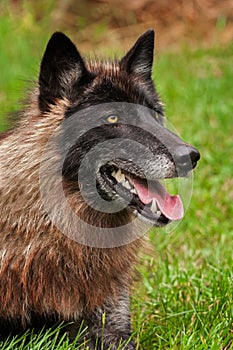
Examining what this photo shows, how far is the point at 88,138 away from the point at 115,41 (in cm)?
735

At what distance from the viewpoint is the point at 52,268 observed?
3869 millimetres

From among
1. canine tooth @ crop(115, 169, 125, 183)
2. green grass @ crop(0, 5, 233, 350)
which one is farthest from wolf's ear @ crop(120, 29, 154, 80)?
green grass @ crop(0, 5, 233, 350)

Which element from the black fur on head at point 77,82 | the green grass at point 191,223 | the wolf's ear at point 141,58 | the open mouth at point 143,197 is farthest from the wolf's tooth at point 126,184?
the green grass at point 191,223

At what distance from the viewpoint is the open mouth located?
3.78 m

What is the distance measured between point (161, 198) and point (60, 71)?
33.7 inches

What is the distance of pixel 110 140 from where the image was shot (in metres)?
3.81

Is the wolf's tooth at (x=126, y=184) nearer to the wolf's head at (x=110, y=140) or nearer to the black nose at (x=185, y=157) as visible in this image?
the wolf's head at (x=110, y=140)

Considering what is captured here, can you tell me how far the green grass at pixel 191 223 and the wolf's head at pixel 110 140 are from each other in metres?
Answer: 0.78

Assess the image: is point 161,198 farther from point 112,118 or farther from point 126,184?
point 112,118

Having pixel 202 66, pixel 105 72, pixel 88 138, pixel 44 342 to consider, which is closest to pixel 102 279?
pixel 44 342

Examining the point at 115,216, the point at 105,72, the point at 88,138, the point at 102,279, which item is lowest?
the point at 102,279

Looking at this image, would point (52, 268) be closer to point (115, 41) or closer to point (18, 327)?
point (18, 327)

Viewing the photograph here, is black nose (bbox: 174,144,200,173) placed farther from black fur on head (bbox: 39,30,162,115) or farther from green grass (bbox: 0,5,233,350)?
green grass (bbox: 0,5,233,350)

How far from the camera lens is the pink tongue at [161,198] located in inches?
149
